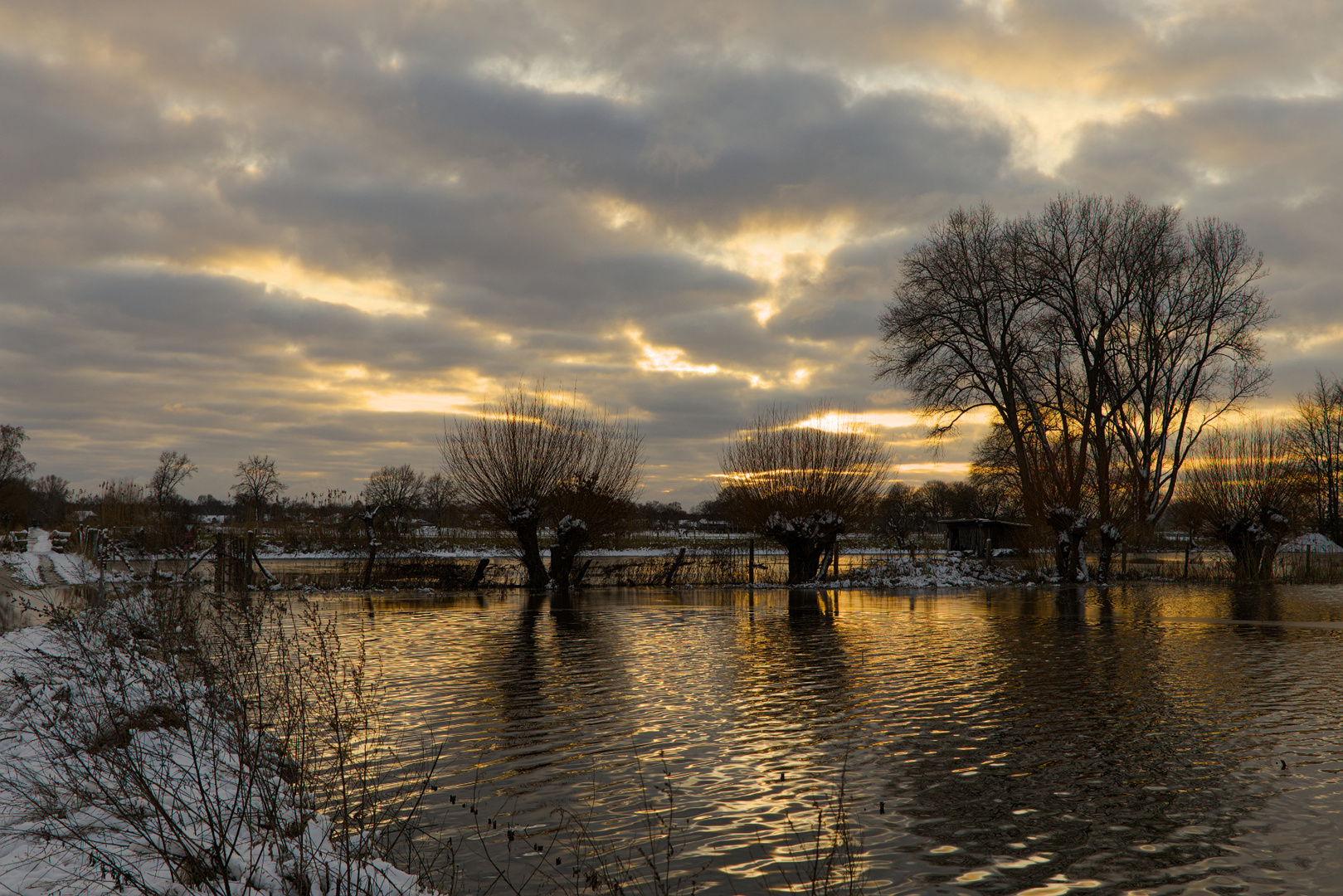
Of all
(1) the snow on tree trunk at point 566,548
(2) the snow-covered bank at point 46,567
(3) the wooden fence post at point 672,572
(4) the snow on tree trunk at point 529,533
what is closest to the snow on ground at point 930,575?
(3) the wooden fence post at point 672,572

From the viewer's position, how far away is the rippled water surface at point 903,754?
18.2 ft

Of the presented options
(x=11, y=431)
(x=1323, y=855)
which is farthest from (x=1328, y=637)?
(x=11, y=431)

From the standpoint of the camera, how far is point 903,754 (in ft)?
26.3

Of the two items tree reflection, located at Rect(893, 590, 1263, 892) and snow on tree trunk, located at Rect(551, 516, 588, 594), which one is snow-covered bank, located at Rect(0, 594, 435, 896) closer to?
tree reflection, located at Rect(893, 590, 1263, 892)

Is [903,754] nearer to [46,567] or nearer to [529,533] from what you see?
[529,533]

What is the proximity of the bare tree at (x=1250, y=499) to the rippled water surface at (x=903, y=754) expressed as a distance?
60.9 ft

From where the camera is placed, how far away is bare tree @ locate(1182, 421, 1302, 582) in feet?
109

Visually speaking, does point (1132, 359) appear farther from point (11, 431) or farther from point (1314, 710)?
point (11, 431)

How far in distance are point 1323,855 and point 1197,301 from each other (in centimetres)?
3689

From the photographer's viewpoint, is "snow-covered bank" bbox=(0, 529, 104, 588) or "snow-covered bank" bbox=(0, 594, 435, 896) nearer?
"snow-covered bank" bbox=(0, 594, 435, 896)

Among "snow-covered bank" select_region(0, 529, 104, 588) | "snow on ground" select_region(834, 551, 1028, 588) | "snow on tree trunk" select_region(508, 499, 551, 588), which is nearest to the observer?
"snow-covered bank" select_region(0, 529, 104, 588)

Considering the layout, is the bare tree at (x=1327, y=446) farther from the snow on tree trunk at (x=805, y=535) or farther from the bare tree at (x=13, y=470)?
the bare tree at (x=13, y=470)

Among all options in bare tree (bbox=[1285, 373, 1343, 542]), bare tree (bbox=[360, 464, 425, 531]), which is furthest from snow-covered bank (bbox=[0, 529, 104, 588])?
bare tree (bbox=[1285, 373, 1343, 542])

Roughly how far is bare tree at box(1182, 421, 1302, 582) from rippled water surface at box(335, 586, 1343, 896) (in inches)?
730
